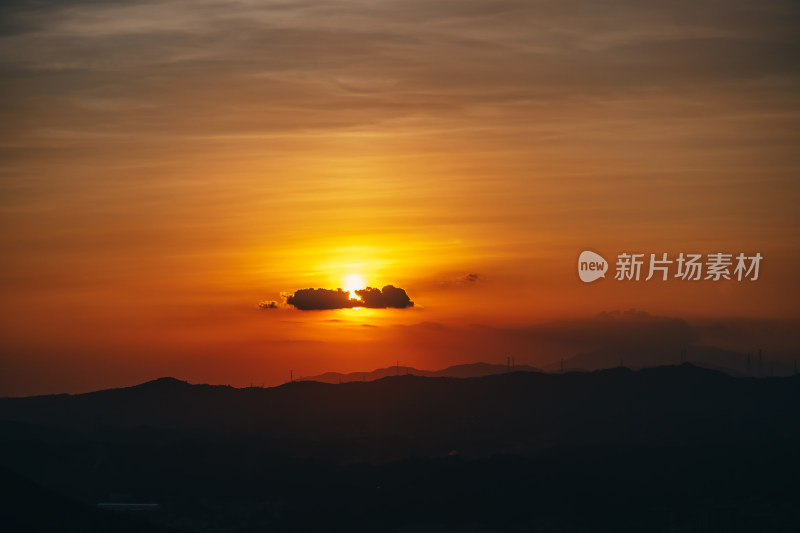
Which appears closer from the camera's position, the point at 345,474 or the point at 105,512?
the point at 105,512

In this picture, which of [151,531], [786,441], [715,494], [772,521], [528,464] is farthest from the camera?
[786,441]

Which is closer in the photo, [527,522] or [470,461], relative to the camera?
[527,522]

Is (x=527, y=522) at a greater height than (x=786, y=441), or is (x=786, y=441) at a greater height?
(x=786, y=441)

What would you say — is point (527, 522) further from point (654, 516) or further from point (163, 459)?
point (163, 459)

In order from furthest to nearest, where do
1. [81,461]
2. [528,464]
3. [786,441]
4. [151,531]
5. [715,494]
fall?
[786,441] → [81,461] → [528,464] → [715,494] → [151,531]

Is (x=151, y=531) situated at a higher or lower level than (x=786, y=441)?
lower

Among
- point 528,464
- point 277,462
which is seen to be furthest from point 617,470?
point 277,462

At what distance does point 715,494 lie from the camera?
159m

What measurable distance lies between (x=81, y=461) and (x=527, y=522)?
7829cm

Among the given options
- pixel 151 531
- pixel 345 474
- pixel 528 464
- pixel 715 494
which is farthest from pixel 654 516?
pixel 151 531

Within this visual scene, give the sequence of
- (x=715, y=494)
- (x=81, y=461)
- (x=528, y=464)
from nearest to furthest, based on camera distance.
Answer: (x=715, y=494) < (x=528, y=464) < (x=81, y=461)

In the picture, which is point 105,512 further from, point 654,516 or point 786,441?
point 786,441

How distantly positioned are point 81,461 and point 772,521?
10851 centimetres

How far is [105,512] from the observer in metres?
100
